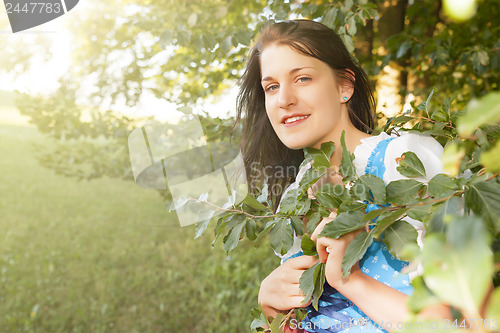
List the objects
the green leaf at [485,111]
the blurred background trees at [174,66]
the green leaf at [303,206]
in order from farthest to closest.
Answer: the blurred background trees at [174,66] < the green leaf at [303,206] < the green leaf at [485,111]

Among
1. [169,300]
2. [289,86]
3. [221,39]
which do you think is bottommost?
[169,300]

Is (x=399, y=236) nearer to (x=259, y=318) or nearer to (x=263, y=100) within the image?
(x=259, y=318)

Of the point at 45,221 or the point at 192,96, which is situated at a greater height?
the point at 192,96

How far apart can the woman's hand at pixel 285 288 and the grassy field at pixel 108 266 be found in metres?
2.69

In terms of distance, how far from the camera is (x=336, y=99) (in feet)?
4.28

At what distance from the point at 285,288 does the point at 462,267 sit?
2.90 feet

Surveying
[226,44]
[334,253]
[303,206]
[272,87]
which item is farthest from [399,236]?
Answer: [226,44]

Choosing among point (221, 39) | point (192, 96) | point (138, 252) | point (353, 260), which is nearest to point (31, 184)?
point (138, 252)

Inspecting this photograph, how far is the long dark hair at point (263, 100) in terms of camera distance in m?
1.32

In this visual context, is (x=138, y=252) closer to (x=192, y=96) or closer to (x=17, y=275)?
(x=17, y=275)

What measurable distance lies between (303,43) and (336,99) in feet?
0.67

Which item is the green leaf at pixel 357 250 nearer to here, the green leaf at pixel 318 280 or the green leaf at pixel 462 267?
the green leaf at pixel 318 280

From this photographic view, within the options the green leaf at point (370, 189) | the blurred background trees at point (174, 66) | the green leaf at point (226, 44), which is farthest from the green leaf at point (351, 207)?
the blurred background trees at point (174, 66)

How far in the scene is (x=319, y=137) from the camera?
1251 millimetres
